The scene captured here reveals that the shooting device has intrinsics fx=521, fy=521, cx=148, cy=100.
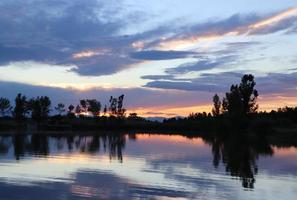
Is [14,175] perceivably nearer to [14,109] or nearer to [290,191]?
[290,191]

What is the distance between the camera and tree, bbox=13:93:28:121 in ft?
423

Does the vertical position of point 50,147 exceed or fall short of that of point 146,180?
it exceeds it

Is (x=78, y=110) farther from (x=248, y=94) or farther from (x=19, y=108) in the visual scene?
(x=248, y=94)

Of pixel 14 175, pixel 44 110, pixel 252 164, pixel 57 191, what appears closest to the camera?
pixel 57 191

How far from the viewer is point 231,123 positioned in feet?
303

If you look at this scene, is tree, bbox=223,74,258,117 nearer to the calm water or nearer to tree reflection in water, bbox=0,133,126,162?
tree reflection in water, bbox=0,133,126,162

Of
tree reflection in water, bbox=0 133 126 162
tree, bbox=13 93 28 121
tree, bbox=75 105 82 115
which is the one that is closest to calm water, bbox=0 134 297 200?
tree reflection in water, bbox=0 133 126 162

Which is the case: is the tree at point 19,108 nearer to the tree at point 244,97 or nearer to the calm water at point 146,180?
the tree at point 244,97

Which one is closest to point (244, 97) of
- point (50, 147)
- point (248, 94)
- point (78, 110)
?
point (248, 94)

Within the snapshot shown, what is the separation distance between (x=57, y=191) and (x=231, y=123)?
7649 cm

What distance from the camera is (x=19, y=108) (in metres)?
130

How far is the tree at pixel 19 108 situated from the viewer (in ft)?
423

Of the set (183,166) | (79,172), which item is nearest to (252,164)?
(183,166)

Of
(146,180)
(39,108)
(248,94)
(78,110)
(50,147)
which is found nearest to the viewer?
(146,180)
